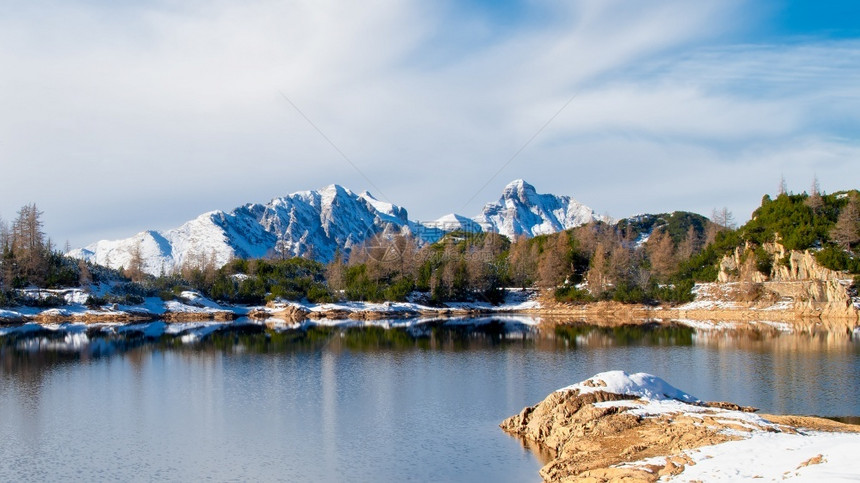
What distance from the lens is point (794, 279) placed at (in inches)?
3391

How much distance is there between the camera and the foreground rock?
17.6m

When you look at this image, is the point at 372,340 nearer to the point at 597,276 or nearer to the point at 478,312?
the point at 478,312

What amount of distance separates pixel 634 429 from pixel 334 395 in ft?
51.3

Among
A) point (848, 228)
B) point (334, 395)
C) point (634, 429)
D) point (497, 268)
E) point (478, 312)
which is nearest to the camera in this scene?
point (634, 429)

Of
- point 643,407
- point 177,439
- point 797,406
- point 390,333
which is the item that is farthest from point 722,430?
point 390,333

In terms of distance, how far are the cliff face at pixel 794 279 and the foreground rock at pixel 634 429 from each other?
209 ft

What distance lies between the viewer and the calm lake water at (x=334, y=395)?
826 inches

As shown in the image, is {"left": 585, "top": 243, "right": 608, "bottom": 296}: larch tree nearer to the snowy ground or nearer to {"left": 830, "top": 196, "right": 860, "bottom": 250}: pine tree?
{"left": 830, "top": 196, "right": 860, "bottom": 250}: pine tree

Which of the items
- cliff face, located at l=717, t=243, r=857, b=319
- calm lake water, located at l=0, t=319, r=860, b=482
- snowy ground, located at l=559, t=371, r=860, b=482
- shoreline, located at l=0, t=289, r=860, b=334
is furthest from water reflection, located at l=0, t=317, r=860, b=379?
snowy ground, located at l=559, t=371, r=860, b=482

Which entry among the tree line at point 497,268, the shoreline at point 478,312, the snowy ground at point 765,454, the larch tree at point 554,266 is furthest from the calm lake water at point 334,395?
the larch tree at point 554,266

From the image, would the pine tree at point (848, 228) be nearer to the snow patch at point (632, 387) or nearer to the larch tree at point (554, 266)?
the larch tree at point (554, 266)

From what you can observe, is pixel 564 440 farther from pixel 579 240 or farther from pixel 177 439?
pixel 579 240

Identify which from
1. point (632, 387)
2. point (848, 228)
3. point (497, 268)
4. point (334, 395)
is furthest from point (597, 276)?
point (632, 387)

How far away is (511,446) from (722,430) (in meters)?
6.76
